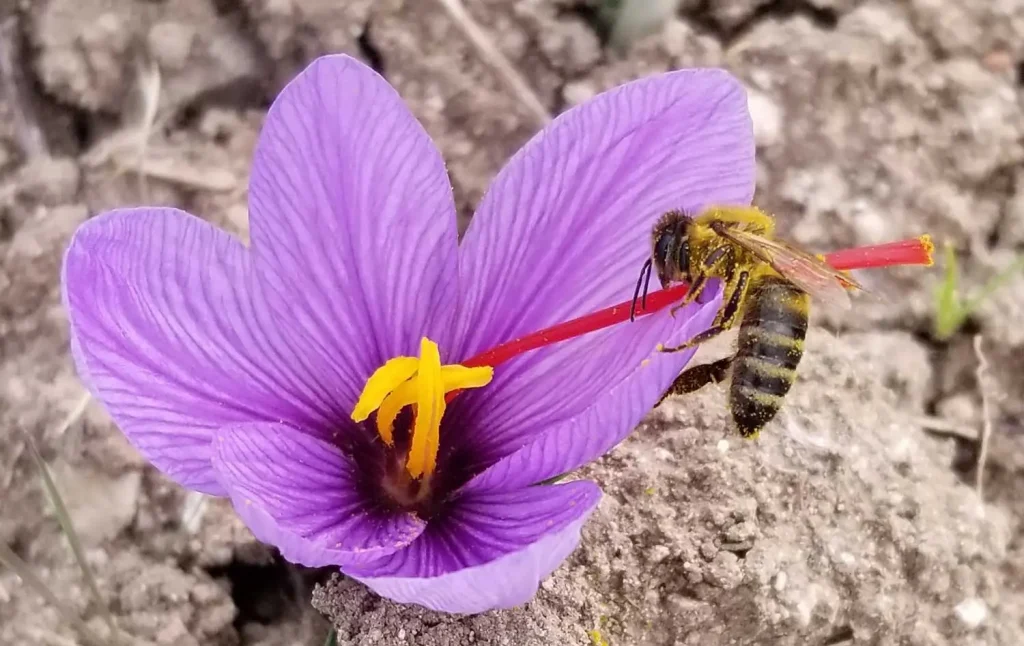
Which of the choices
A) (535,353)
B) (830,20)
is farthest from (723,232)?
(830,20)

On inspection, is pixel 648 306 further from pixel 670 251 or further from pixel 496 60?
pixel 496 60

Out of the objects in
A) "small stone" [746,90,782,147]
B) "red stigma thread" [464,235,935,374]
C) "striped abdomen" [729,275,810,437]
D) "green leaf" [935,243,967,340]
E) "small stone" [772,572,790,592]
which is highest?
"red stigma thread" [464,235,935,374]

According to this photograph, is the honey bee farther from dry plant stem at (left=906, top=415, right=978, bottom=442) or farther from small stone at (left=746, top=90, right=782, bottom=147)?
small stone at (left=746, top=90, right=782, bottom=147)

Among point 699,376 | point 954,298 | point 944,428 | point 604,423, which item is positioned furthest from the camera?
point 954,298

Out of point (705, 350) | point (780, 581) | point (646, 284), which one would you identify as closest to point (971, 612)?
point (780, 581)

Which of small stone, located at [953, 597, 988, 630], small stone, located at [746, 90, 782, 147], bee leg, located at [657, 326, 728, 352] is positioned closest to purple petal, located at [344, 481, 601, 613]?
bee leg, located at [657, 326, 728, 352]

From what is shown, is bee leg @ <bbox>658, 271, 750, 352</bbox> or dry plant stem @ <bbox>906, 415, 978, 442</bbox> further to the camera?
dry plant stem @ <bbox>906, 415, 978, 442</bbox>

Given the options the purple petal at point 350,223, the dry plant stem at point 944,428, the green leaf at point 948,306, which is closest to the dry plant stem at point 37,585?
the purple petal at point 350,223

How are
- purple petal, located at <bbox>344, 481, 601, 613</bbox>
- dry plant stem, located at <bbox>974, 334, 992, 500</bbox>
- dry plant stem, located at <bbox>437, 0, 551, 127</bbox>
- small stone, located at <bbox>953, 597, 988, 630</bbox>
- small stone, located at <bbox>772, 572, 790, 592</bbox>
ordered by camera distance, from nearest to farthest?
purple petal, located at <bbox>344, 481, 601, 613</bbox>, small stone, located at <bbox>772, 572, 790, 592</bbox>, small stone, located at <bbox>953, 597, 988, 630</bbox>, dry plant stem, located at <bbox>974, 334, 992, 500</bbox>, dry plant stem, located at <bbox>437, 0, 551, 127</bbox>
